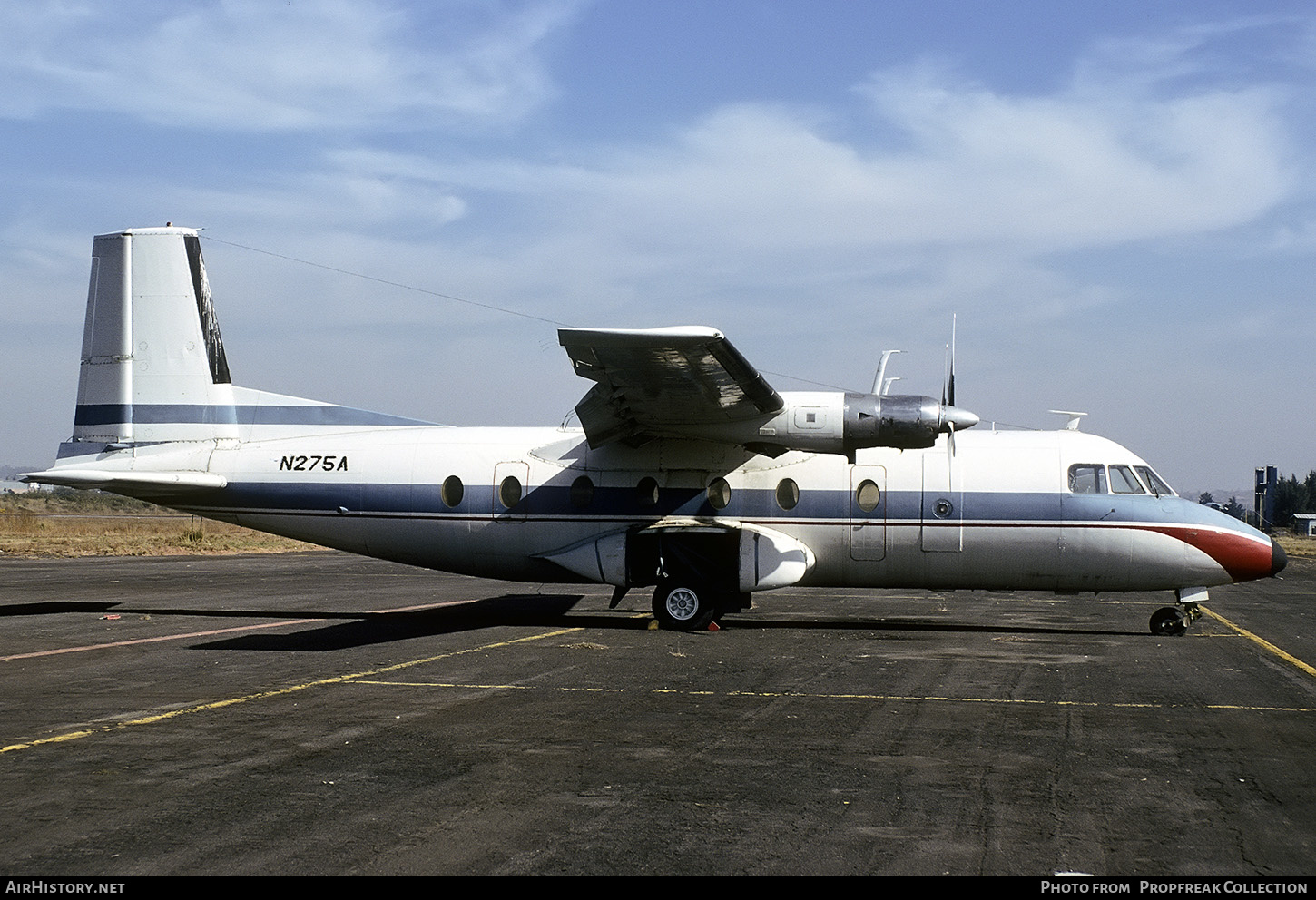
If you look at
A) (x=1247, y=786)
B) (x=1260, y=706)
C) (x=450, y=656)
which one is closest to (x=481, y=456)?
(x=450, y=656)

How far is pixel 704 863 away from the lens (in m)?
5.79

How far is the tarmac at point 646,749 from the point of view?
19.8 ft

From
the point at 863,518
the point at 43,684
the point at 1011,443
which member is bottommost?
the point at 43,684

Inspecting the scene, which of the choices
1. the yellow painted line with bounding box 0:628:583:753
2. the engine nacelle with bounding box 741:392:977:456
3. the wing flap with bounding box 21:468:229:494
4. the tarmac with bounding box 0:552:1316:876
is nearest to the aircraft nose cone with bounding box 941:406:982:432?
the engine nacelle with bounding box 741:392:977:456

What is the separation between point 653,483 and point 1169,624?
28.1 ft

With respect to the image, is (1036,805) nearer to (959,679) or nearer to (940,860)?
(940,860)

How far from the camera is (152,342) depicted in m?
19.3

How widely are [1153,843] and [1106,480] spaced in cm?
1216

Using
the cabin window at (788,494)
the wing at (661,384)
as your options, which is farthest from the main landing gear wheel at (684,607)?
the wing at (661,384)

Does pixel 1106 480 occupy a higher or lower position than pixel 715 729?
higher

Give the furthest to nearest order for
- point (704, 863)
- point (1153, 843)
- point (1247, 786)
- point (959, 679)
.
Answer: point (959, 679)
point (1247, 786)
point (1153, 843)
point (704, 863)

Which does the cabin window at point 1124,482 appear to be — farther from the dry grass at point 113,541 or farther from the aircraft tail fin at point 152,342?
the dry grass at point 113,541

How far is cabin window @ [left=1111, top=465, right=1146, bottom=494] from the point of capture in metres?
17.4

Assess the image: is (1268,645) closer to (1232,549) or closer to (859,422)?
(1232,549)
